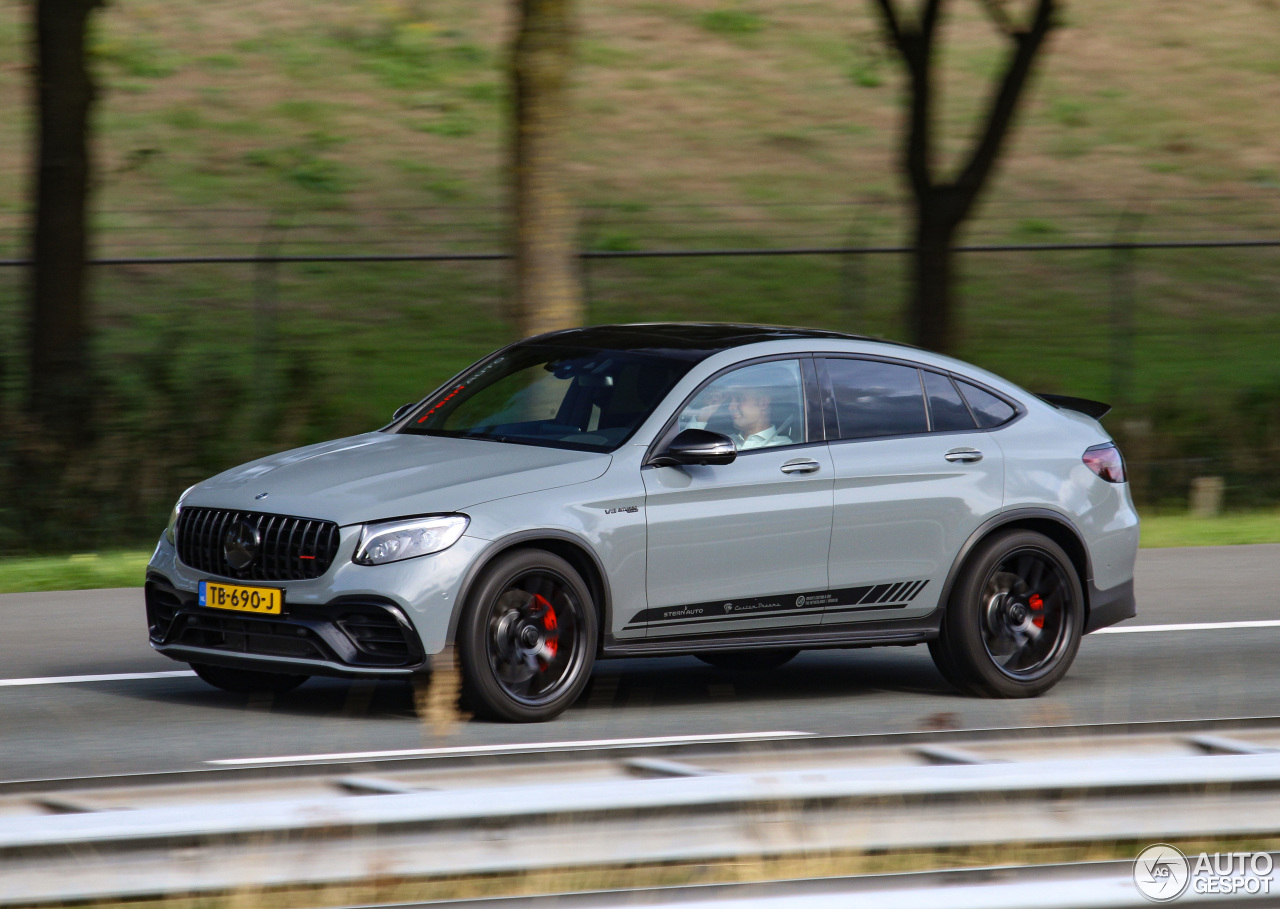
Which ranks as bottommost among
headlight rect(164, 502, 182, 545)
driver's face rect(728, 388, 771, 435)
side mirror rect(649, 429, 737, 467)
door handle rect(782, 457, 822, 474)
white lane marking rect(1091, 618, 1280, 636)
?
white lane marking rect(1091, 618, 1280, 636)

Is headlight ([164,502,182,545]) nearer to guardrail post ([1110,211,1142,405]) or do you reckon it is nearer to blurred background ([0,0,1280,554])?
blurred background ([0,0,1280,554])

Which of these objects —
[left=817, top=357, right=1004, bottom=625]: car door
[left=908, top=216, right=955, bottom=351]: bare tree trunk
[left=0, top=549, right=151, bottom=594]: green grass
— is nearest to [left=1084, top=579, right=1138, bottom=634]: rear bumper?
[left=817, top=357, right=1004, bottom=625]: car door

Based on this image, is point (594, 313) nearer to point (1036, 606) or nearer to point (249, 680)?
point (1036, 606)

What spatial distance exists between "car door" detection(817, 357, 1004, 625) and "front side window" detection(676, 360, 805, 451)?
0.17 metres

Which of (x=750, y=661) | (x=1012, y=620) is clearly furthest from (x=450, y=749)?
(x=1012, y=620)

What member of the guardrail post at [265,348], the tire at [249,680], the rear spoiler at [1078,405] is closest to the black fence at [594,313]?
the guardrail post at [265,348]

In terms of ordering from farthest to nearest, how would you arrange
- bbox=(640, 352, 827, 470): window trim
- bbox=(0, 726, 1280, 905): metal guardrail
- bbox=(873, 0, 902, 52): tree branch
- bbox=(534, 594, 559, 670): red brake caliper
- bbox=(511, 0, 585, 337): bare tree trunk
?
bbox=(873, 0, 902, 52): tree branch < bbox=(511, 0, 585, 337): bare tree trunk < bbox=(640, 352, 827, 470): window trim < bbox=(534, 594, 559, 670): red brake caliper < bbox=(0, 726, 1280, 905): metal guardrail

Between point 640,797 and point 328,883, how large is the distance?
30.2 inches

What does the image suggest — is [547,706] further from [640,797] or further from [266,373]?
[266,373]

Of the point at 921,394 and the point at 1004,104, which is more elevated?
the point at 1004,104

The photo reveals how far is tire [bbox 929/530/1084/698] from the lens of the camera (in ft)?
28.9

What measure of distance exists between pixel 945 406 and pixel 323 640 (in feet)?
10.2

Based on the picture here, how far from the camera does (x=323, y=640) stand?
759 centimetres

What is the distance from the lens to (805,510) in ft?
27.6
